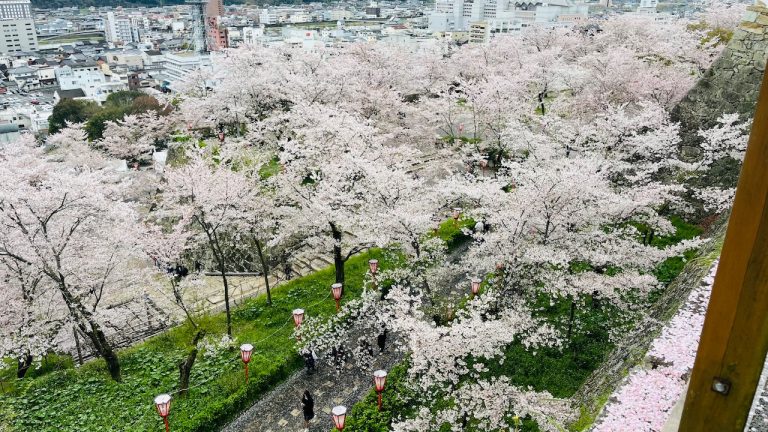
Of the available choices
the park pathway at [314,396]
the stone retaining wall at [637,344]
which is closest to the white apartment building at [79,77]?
the park pathway at [314,396]

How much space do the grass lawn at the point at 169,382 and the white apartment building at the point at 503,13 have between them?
13954 centimetres

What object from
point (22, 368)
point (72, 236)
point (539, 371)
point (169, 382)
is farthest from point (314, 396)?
point (22, 368)

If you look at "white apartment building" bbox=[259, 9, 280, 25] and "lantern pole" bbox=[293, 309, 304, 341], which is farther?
"white apartment building" bbox=[259, 9, 280, 25]

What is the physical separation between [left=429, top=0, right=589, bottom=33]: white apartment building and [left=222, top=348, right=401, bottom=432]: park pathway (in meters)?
141

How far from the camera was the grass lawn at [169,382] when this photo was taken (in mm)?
12648

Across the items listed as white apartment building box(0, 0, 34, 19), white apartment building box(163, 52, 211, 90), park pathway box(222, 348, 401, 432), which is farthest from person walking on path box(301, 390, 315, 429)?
white apartment building box(0, 0, 34, 19)

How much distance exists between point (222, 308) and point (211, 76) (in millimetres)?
23571

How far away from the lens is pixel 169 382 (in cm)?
1421

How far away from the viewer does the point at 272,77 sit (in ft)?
95.0

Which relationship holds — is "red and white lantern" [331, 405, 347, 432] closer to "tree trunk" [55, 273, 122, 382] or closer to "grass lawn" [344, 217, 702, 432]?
"grass lawn" [344, 217, 702, 432]

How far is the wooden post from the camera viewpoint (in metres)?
1.43

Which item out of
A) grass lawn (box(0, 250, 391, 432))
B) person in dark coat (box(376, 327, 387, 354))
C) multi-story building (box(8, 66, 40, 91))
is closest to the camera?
grass lawn (box(0, 250, 391, 432))

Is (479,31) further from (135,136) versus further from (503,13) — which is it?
(135,136)

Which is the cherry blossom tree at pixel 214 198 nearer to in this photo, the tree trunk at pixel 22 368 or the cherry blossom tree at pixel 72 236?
the cherry blossom tree at pixel 72 236
